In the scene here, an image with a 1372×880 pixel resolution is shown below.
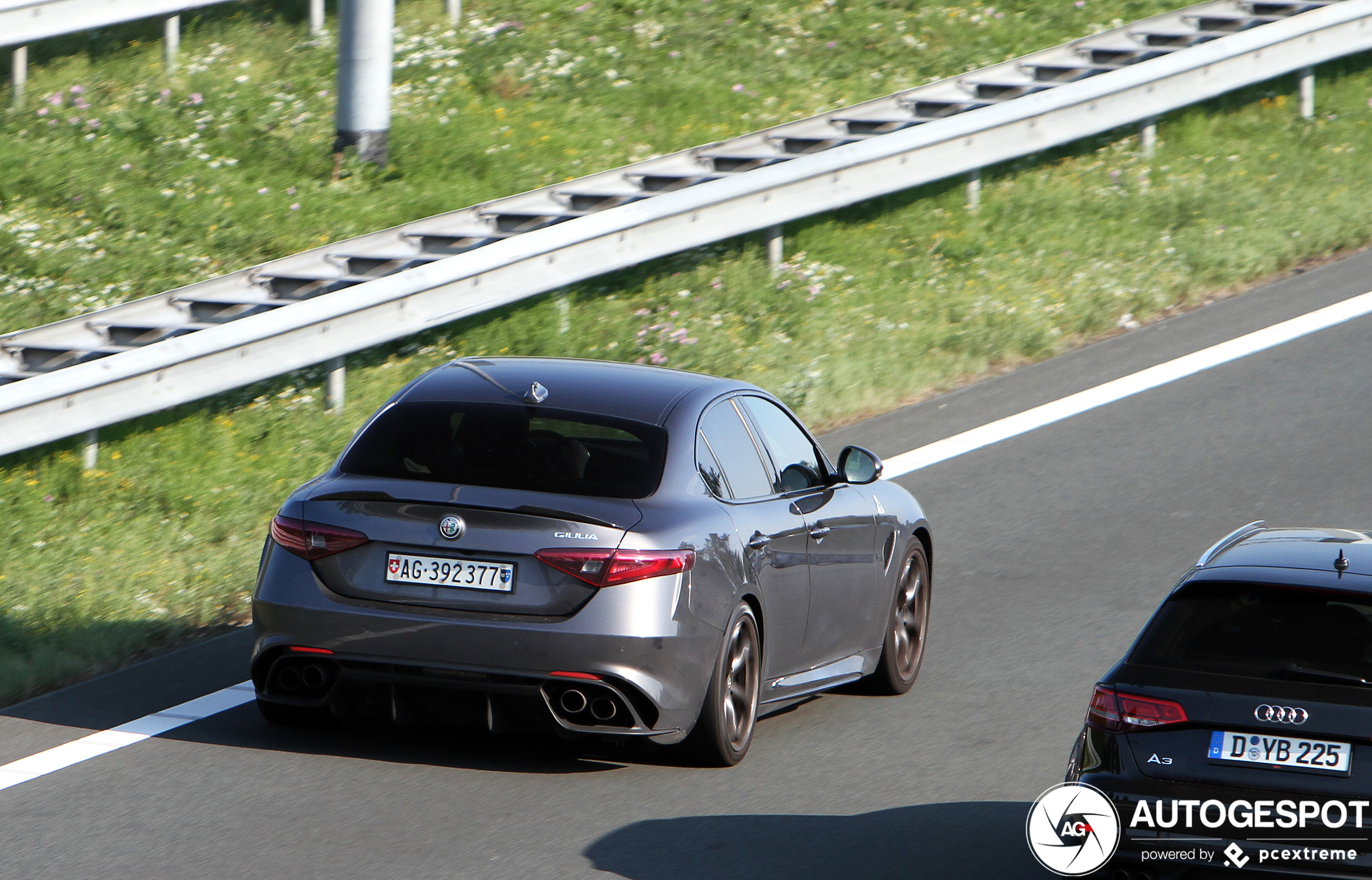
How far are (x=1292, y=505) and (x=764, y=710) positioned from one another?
16.0 ft

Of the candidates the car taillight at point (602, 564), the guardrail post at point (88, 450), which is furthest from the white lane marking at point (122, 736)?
the guardrail post at point (88, 450)

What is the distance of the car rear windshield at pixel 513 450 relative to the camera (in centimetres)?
702

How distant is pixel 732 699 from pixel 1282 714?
2585 mm

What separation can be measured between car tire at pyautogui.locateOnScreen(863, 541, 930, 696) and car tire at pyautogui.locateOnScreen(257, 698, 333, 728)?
96.3 inches

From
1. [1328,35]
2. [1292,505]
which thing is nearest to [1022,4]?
[1328,35]

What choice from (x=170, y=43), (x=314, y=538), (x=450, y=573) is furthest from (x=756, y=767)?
(x=170, y=43)

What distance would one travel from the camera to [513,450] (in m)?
7.13

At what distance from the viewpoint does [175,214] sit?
14328 millimetres

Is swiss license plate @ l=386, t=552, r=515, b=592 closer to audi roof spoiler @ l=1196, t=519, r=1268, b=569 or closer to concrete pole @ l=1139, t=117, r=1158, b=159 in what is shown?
audi roof spoiler @ l=1196, t=519, r=1268, b=569

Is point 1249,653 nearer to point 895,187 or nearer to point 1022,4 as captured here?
point 895,187

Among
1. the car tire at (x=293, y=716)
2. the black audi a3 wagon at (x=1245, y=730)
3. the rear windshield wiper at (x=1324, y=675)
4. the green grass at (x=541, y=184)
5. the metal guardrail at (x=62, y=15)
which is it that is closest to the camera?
the black audi a3 wagon at (x=1245, y=730)

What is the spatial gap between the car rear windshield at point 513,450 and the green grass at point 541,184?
2112mm

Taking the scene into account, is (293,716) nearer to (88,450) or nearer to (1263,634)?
(88,450)

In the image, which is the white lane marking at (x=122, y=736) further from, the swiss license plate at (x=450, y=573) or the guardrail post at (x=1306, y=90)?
the guardrail post at (x=1306, y=90)
